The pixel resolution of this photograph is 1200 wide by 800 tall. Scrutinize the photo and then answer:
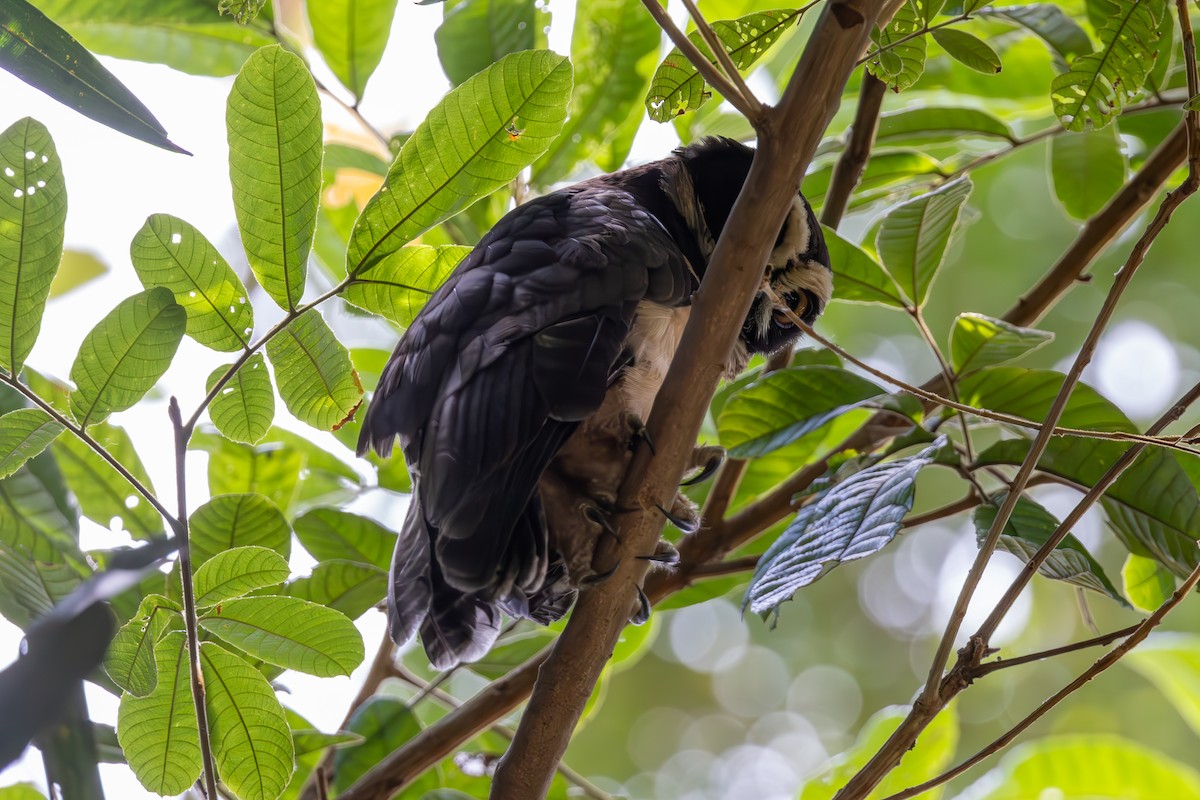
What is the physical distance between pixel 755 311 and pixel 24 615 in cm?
129

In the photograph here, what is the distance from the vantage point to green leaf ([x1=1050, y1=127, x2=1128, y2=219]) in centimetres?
185

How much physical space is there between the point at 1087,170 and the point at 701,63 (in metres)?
1.17

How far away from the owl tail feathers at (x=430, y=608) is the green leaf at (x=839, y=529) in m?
0.37

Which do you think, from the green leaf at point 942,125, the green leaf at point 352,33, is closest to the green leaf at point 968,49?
the green leaf at point 942,125

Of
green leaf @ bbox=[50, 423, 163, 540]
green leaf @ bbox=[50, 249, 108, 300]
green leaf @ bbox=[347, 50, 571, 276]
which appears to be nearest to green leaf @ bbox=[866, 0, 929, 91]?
green leaf @ bbox=[347, 50, 571, 276]

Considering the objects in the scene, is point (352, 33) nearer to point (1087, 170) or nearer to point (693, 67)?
point (693, 67)

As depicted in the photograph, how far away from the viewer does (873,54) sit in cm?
117

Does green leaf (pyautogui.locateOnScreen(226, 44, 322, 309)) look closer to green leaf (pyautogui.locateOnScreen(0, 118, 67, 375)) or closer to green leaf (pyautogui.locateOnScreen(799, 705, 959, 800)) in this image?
green leaf (pyautogui.locateOnScreen(0, 118, 67, 375))

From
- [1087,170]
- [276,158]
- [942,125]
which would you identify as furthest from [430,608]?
[1087,170]

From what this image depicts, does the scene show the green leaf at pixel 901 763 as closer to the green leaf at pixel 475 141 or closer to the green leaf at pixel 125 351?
the green leaf at pixel 475 141

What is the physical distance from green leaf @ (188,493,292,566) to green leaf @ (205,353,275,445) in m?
0.16

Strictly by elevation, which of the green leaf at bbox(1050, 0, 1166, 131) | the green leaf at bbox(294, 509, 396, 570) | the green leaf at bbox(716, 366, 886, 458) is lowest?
the green leaf at bbox(294, 509, 396, 570)

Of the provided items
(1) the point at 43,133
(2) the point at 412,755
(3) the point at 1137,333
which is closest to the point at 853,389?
(2) the point at 412,755

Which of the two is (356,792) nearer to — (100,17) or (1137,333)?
(100,17)
